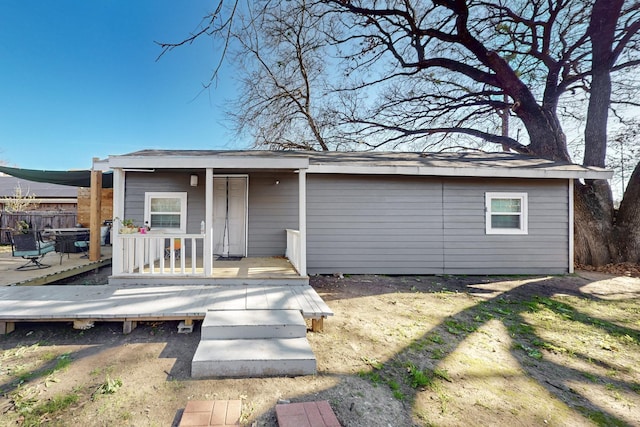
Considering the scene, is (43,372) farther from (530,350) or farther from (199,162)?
(530,350)

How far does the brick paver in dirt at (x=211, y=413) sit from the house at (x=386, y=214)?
4.25m

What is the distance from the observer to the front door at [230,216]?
657 centimetres

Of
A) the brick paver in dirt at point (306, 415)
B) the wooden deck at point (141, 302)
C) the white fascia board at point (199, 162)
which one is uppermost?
the white fascia board at point (199, 162)

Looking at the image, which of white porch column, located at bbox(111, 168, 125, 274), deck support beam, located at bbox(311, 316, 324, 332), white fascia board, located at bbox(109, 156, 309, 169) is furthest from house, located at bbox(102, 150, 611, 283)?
deck support beam, located at bbox(311, 316, 324, 332)

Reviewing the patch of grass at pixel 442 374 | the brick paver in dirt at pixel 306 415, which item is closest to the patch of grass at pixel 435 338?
the patch of grass at pixel 442 374

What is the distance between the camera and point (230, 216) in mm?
6621

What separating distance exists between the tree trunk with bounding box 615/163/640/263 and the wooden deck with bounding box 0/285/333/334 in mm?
9181

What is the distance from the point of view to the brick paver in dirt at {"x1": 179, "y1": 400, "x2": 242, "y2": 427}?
6.04 feet

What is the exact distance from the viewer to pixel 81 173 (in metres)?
7.23

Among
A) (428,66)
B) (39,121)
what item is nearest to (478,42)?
(428,66)

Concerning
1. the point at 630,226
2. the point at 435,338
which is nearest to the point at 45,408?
the point at 435,338

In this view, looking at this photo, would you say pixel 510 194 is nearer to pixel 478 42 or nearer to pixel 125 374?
pixel 478 42

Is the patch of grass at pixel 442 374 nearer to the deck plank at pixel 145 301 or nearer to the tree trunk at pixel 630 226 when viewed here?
the deck plank at pixel 145 301

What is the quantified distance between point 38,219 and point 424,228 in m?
15.0
